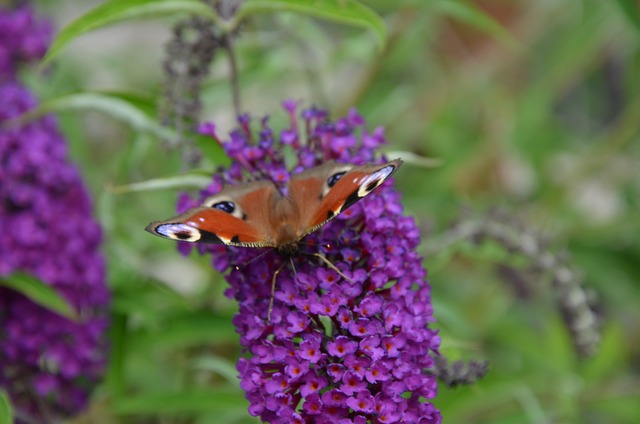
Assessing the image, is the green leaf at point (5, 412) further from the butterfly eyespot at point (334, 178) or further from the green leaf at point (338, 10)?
the green leaf at point (338, 10)

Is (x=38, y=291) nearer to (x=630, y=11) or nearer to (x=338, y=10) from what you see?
(x=338, y=10)

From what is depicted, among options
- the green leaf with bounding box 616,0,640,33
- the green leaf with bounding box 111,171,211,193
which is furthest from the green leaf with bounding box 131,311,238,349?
the green leaf with bounding box 616,0,640,33

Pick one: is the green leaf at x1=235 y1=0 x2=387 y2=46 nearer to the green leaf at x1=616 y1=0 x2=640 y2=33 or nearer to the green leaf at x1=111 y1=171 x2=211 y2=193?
the green leaf at x1=111 y1=171 x2=211 y2=193

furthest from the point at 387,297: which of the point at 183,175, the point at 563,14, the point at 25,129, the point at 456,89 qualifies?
the point at 563,14

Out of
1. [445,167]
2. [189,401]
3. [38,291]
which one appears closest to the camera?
[38,291]

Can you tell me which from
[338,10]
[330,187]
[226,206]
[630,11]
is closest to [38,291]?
[226,206]

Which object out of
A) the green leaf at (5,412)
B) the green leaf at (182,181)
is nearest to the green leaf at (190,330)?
the green leaf at (182,181)

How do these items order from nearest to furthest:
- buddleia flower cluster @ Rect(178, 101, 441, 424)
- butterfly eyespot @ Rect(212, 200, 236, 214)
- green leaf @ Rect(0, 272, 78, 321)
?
buddleia flower cluster @ Rect(178, 101, 441, 424) → butterfly eyespot @ Rect(212, 200, 236, 214) → green leaf @ Rect(0, 272, 78, 321)
